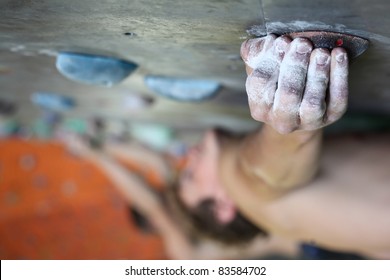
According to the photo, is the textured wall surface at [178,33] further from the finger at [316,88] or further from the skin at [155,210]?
the skin at [155,210]

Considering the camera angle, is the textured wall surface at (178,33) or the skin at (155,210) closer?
the textured wall surface at (178,33)

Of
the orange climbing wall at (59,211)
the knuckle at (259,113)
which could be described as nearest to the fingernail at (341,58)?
the knuckle at (259,113)

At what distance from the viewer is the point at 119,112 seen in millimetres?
1674

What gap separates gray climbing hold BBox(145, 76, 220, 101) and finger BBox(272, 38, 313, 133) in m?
0.42

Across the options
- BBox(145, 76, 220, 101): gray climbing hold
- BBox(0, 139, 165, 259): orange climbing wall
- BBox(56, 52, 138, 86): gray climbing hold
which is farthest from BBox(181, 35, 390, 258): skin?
BBox(0, 139, 165, 259): orange climbing wall

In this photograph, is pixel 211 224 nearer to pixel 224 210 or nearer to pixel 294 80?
pixel 224 210

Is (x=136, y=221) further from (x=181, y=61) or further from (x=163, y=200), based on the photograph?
(x=181, y=61)

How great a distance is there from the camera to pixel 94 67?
93 centimetres

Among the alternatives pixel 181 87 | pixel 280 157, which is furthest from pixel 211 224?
pixel 280 157

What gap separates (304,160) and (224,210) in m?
0.70

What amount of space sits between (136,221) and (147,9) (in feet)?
5.70

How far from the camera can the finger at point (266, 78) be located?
Result: 68 cm

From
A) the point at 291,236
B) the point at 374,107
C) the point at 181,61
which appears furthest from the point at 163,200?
the point at 181,61

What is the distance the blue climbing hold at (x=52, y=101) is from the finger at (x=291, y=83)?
0.87 metres
